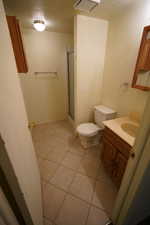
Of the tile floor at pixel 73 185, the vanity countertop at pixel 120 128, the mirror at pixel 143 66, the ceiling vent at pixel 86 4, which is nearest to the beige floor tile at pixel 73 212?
the tile floor at pixel 73 185

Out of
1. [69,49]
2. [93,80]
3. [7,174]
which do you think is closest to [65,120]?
[93,80]

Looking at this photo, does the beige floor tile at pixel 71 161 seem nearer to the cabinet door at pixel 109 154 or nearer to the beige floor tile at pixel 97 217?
the cabinet door at pixel 109 154

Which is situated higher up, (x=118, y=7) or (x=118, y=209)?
(x=118, y=7)

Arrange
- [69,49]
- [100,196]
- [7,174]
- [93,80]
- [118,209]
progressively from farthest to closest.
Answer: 1. [69,49]
2. [93,80]
3. [100,196]
4. [118,209]
5. [7,174]

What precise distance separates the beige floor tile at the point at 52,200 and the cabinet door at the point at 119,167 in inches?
28.8

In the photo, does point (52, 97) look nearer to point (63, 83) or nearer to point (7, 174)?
point (63, 83)

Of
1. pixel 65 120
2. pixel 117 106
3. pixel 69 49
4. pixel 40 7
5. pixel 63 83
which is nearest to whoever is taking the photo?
pixel 40 7

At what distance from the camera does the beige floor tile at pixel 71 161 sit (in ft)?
5.79

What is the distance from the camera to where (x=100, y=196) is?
1.35m

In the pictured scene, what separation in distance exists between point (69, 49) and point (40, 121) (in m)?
2.12

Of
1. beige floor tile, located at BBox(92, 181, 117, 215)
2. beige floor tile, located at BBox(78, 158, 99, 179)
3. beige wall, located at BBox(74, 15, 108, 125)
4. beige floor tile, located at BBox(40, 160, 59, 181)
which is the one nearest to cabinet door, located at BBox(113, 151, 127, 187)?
beige floor tile, located at BBox(92, 181, 117, 215)

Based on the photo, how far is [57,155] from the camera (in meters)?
1.99

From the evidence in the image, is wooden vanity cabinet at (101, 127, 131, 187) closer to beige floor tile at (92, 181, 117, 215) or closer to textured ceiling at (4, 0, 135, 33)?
beige floor tile at (92, 181, 117, 215)

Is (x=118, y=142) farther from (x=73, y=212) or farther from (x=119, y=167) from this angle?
(x=73, y=212)
